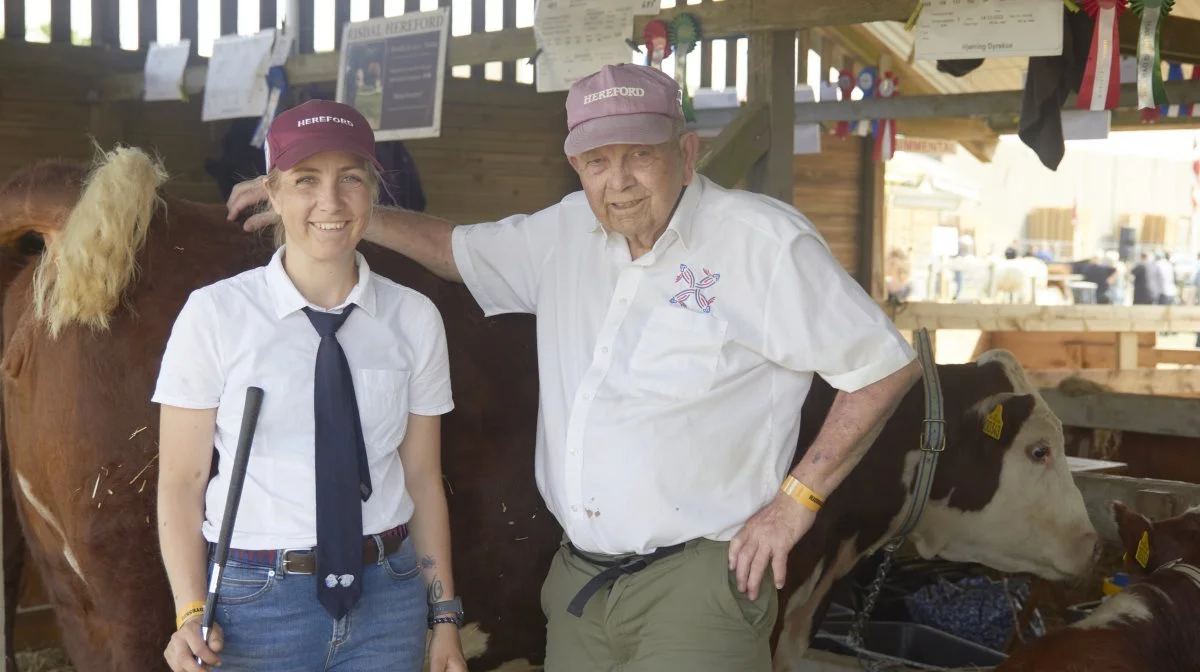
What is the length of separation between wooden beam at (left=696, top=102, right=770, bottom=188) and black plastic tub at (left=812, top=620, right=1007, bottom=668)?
6.09ft

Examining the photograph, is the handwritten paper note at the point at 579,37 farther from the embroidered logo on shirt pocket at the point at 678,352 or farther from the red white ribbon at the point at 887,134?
the red white ribbon at the point at 887,134

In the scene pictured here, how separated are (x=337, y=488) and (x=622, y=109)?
99 centimetres

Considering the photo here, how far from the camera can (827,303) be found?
7.88 ft

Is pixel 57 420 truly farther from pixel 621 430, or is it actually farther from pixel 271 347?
pixel 621 430

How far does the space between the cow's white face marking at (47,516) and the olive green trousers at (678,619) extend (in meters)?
1.11

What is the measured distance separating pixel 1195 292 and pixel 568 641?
1974 centimetres

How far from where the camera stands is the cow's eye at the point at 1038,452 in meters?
3.97

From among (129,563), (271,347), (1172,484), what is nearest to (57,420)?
(129,563)

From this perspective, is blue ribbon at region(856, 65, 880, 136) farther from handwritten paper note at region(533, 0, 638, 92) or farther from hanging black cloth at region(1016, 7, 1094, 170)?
handwritten paper note at region(533, 0, 638, 92)

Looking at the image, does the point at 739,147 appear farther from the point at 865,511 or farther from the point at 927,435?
the point at 865,511

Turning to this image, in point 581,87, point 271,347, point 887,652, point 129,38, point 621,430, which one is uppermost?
point 129,38

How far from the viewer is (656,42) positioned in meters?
3.83

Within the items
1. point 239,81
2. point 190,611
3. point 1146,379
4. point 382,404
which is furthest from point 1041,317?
point 190,611

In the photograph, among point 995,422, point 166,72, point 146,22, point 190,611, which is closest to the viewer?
point 190,611
